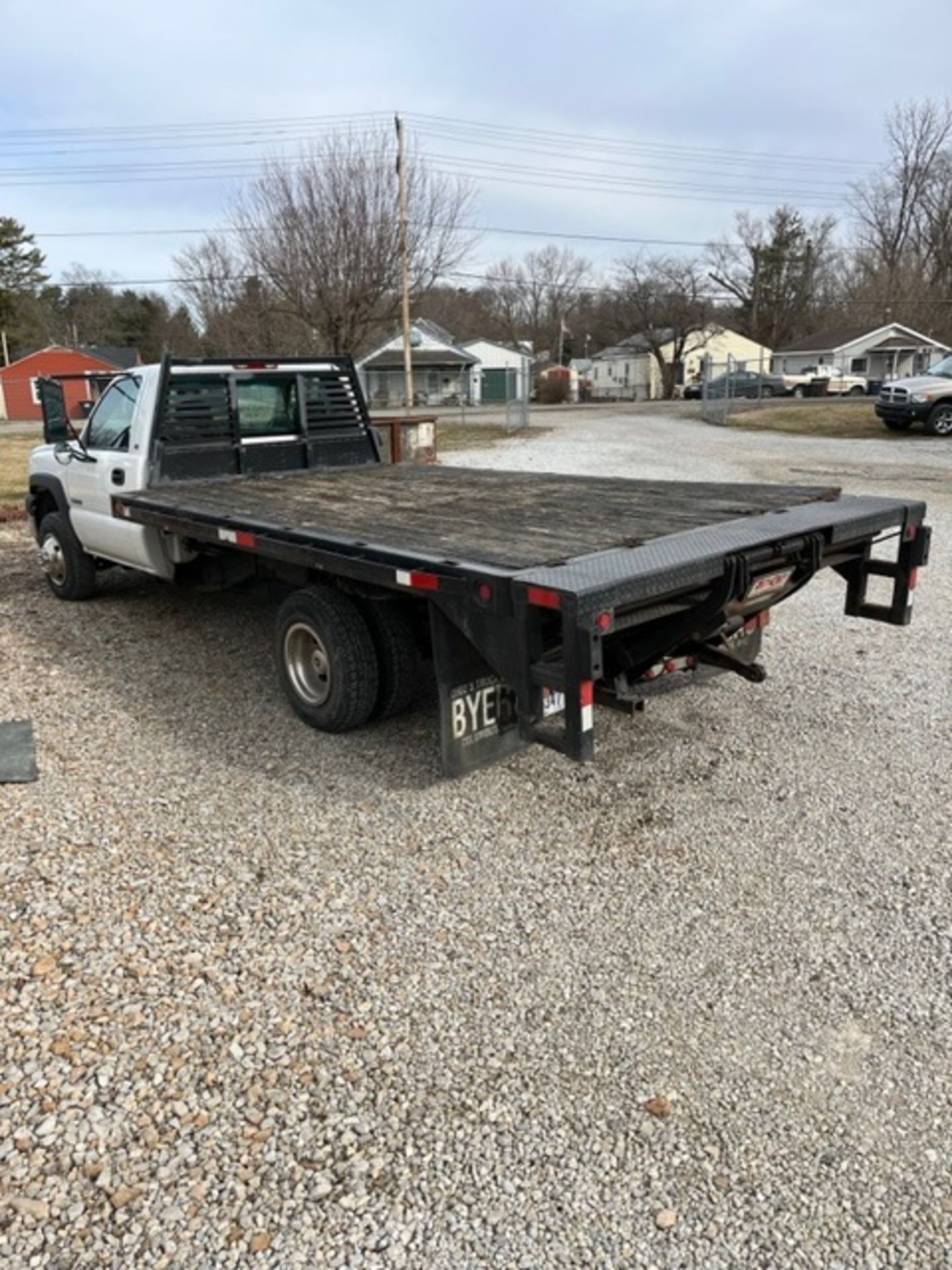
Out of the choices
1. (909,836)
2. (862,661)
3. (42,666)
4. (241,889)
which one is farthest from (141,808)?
(862,661)

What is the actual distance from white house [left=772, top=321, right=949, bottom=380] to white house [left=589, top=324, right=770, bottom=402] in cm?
594

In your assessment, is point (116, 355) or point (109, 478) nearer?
point (109, 478)

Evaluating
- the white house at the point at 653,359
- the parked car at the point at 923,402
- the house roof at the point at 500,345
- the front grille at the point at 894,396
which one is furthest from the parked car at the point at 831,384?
the front grille at the point at 894,396

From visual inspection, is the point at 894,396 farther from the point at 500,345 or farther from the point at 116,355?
the point at 500,345

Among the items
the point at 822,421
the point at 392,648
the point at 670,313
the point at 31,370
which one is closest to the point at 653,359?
the point at 670,313

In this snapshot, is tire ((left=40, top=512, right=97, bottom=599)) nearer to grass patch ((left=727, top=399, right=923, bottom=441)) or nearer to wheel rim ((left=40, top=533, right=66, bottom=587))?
wheel rim ((left=40, top=533, right=66, bottom=587))

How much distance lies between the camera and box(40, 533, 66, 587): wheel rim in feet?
24.2

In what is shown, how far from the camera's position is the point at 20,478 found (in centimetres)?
1806

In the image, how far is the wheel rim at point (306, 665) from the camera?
15.3 feet

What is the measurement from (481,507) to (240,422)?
2.53 meters

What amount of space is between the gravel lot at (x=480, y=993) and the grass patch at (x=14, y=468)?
35.1 ft

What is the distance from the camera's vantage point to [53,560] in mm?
7520

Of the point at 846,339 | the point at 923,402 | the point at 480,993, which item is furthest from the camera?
the point at 846,339

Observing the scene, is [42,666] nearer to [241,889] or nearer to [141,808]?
[141,808]
